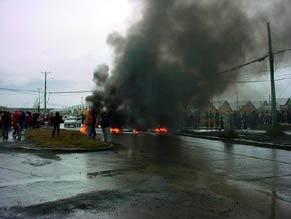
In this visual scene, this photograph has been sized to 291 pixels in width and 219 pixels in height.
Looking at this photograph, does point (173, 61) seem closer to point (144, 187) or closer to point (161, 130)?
point (161, 130)

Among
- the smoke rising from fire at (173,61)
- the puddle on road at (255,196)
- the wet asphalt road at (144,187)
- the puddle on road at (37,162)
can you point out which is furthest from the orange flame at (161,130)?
the puddle on road at (255,196)

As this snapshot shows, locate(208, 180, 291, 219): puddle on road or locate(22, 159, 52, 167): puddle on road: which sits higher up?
locate(22, 159, 52, 167): puddle on road

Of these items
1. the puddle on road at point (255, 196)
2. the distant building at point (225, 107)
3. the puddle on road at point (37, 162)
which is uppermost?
the distant building at point (225, 107)

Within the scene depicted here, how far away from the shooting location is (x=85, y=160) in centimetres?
910

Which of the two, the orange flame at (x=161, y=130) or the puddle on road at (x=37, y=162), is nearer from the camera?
the puddle on road at (x=37, y=162)

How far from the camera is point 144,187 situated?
577 centimetres

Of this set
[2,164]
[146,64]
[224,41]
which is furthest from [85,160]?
[146,64]

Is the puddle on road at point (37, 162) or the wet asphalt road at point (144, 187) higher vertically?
the puddle on road at point (37, 162)

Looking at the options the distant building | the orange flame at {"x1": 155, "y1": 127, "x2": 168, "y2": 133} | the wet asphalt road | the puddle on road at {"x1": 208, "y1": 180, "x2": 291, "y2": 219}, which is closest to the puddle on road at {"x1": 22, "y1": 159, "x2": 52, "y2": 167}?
the wet asphalt road

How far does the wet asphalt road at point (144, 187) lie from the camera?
14.3 feet

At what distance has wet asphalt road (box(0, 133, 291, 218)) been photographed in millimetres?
4348

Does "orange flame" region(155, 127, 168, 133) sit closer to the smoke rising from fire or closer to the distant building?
the smoke rising from fire

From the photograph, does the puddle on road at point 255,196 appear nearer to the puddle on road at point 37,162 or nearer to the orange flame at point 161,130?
the puddle on road at point 37,162

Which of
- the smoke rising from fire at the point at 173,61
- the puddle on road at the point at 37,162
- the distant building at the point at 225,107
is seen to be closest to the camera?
the puddle on road at the point at 37,162
